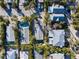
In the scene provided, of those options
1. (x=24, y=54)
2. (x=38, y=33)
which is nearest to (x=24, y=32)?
(x=38, y=33)

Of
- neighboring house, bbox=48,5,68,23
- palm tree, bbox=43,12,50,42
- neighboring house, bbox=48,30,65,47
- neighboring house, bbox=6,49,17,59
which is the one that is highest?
neighboring house, bbox=48,5,68,23

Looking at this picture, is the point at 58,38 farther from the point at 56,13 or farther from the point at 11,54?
the point at 11,54

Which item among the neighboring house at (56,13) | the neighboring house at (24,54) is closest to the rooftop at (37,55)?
the neighboring house at (24,54)

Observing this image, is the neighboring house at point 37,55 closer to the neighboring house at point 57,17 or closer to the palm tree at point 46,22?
the palm tree at point 46,22

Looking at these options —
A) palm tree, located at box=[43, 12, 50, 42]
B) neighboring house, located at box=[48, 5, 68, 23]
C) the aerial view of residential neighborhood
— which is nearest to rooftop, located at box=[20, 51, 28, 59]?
the aerial view of residential neighborhood

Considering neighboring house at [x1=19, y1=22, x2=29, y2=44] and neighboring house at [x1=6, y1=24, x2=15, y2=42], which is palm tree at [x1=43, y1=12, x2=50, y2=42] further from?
neighboring house at [x1=6, y1=24, x2=15, y2=42]

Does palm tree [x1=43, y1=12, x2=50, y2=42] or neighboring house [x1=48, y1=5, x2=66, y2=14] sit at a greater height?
neighboring house [x1=48, y1=5, x2=66, y2=14]

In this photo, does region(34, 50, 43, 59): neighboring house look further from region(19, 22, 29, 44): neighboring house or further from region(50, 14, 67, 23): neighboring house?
region(50, 14, 67, 23): neighboring house
